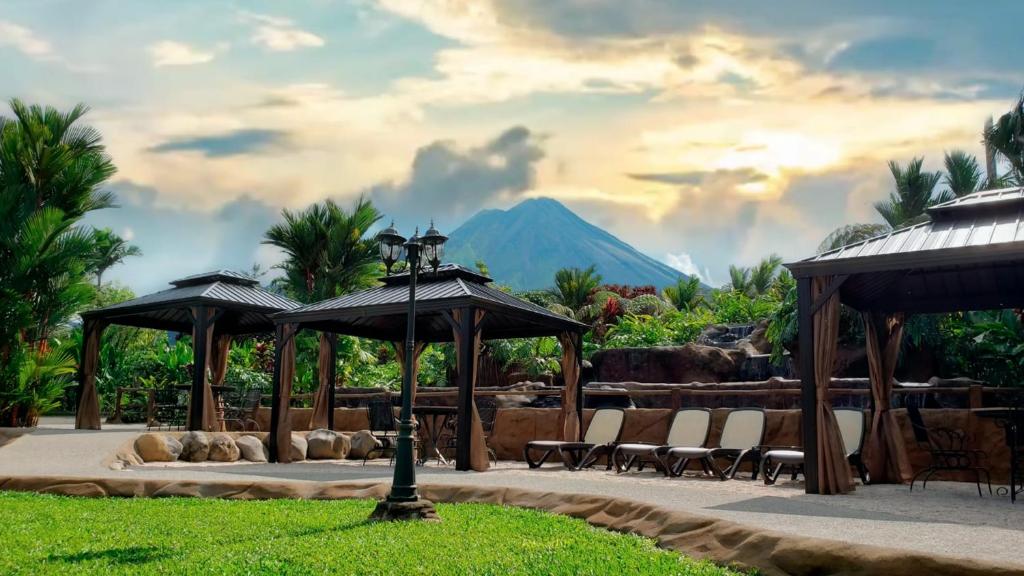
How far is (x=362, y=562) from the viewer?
558cm

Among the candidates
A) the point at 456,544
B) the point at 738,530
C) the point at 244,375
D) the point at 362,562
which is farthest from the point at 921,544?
the point at 244,375

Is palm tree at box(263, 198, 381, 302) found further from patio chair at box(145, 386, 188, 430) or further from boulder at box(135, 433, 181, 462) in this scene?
boulder at box(135, 433, 181, 462)

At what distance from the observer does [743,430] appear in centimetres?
1214

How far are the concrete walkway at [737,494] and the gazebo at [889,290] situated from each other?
0.65 m

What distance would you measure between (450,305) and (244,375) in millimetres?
13935

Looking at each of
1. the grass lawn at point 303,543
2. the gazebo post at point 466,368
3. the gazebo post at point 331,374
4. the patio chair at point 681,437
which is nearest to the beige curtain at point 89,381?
the gazebo post at point 331,374

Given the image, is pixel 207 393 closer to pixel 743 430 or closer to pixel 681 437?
pixel 681 437

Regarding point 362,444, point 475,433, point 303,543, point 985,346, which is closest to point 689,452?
point 475,433

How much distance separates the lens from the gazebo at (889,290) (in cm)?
944

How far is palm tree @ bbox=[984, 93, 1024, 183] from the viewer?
67.4ft

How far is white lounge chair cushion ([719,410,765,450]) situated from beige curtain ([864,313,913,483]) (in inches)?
55.3

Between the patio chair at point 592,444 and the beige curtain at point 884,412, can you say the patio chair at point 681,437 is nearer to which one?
the patio chair at point 592,444

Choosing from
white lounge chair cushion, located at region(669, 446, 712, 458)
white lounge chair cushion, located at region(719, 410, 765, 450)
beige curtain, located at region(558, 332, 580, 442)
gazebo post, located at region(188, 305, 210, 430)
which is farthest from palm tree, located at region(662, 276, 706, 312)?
white lounge chair cushion, located at region(669, 446, 712, 458)

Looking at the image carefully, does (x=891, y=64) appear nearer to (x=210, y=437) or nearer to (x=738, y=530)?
(x=738, y=530)
